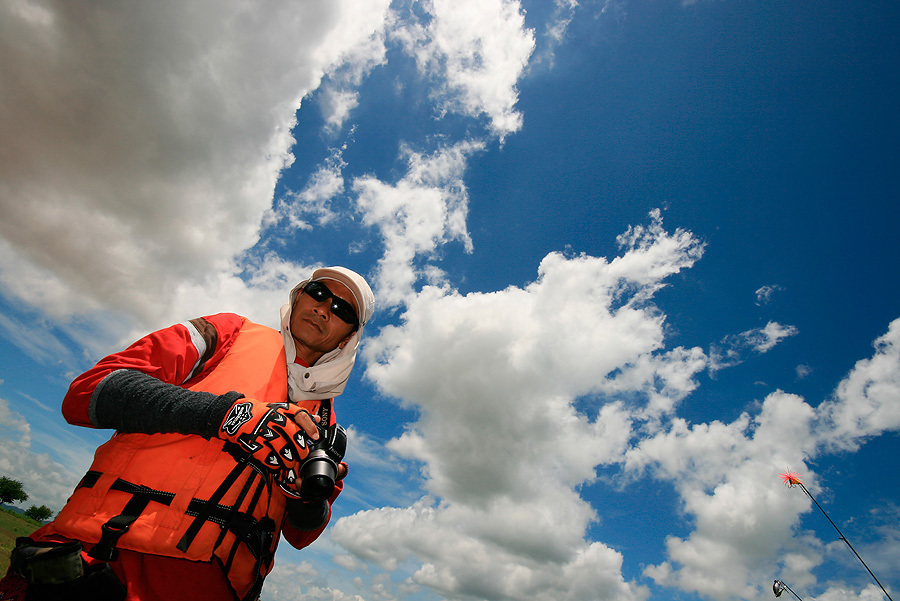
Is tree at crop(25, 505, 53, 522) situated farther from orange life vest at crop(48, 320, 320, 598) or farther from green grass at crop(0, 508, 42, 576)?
orange life vest at crop(48, 320, 320, 598)

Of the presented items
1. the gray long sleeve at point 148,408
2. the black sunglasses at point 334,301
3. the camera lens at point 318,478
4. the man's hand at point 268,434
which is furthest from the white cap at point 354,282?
the camera lens at point 318,478

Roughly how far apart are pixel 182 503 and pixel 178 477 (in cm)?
19

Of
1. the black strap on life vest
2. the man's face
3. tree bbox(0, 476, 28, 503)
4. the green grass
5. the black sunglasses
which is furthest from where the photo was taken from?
tree bbox(0, 476, 28, 503)

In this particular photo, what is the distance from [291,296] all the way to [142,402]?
7.80 feet

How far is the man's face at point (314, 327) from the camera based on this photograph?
446 centimetres

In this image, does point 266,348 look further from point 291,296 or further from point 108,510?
point 108,510

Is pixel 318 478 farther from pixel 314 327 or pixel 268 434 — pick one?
pixel 314 327

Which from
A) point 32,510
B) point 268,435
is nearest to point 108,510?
point 268,435

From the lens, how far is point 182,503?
2.65m

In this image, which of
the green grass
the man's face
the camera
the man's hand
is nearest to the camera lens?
the camera

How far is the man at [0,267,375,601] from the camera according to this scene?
8.05 ft

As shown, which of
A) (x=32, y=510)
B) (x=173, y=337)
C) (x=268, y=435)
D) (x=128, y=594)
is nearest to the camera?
(x=128, y=594)

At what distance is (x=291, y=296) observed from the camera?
4.88m

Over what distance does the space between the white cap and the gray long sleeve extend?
2.25m
